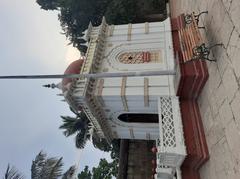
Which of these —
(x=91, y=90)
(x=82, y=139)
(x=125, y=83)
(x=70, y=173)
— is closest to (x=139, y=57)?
(x=125, y=83)

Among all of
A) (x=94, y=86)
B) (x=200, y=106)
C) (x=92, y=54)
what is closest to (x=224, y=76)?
(x=200, y=106)

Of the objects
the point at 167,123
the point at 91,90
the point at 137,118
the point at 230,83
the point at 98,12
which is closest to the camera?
the point at 230,83

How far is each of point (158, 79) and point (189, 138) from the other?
3427 mm

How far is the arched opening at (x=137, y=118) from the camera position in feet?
44.9

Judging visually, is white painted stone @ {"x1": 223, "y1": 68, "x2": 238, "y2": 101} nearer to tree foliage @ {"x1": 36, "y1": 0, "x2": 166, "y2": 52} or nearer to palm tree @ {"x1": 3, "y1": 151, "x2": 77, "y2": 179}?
palm tree @ {"x1": 3, "y1": 151, "x2": 77, "y2": 179}

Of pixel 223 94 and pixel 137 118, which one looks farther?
pixel 137 118

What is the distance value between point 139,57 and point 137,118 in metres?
3.47

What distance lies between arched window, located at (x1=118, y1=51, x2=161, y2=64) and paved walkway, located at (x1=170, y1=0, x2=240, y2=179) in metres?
3.88

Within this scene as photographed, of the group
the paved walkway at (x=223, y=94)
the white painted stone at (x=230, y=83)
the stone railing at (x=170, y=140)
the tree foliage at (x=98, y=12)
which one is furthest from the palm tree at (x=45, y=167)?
the tree foliage at (x=98, y=12)

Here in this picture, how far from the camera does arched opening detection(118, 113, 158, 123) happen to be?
13670 mm

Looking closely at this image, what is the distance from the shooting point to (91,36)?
47.3 feet

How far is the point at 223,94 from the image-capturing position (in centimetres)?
706

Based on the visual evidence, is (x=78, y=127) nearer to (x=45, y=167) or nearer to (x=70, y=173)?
(x=70, y=173)

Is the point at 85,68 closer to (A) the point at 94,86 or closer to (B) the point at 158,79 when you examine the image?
(A) the point at 94,86
